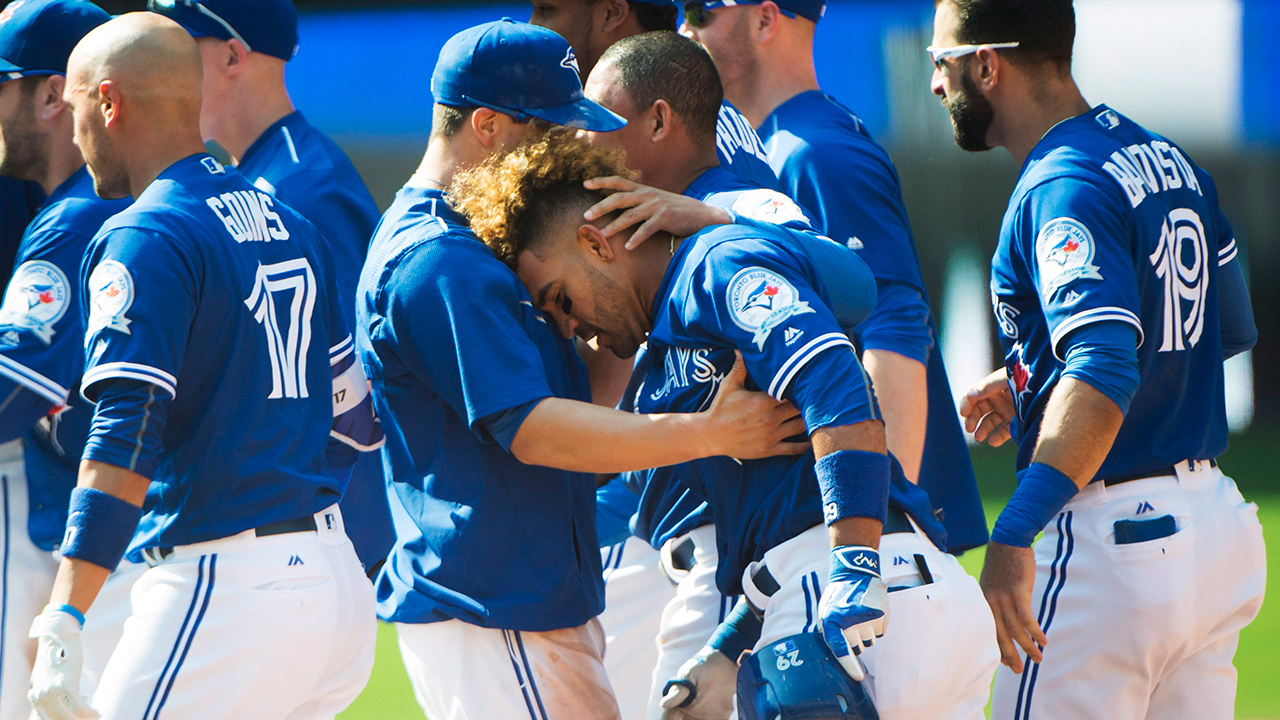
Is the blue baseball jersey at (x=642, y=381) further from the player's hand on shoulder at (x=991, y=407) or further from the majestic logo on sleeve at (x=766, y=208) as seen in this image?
the player's hand on shoulder at (x=991, y=407)

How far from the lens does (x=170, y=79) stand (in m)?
2.82

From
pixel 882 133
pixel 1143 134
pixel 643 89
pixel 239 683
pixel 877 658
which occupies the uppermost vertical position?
pixel 643 89

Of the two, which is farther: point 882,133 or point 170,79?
point 882,133

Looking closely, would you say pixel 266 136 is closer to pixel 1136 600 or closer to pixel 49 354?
pixel 49 354

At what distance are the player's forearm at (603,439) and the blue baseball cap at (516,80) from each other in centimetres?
64

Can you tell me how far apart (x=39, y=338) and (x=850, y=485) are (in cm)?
188

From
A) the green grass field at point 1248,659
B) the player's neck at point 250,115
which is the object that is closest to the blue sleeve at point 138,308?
the player's neck at point 250,115

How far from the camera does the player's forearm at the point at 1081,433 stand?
8.67 feet

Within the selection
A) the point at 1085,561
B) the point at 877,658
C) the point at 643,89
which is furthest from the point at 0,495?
the point at 1085,561

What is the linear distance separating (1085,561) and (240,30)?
2795 millimetres

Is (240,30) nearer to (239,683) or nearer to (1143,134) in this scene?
(239,683)

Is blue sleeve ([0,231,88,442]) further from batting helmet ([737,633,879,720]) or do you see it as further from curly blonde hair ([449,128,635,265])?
batting helmet ([737,633,879,720])

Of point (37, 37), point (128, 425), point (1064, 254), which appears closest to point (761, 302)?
point (1064, 254)

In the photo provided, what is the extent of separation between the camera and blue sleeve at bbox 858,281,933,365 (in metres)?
3.34
